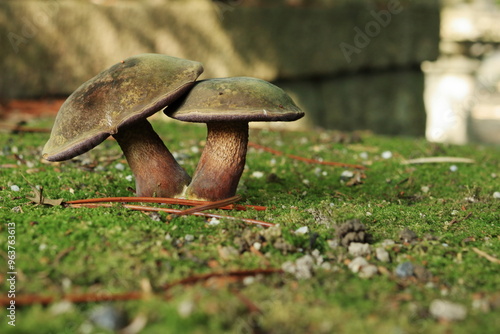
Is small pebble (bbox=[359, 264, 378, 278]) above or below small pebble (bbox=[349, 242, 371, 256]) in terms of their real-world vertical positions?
below

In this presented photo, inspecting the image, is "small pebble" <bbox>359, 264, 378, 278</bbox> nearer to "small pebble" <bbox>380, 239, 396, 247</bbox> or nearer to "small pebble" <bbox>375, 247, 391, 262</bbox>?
"small pebble" <bbox>375, 247, 391, 262</bbox>

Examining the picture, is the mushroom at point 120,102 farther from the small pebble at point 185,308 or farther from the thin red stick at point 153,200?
the small pebble at point 185,308

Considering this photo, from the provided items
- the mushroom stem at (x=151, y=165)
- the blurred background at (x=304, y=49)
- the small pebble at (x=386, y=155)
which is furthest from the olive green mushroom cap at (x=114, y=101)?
the blurred background at (x=304, y=49)

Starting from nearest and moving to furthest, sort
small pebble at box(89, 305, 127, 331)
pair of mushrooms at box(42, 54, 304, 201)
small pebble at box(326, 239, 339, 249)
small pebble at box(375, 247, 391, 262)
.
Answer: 1. small pebble at box(89, 305, 127, 331)
2. small pebble at box(375, 247, 391, 262)
3. small pebble at box(326, 239, 339, 249)
4. pair of mushrooms at box(42, 54, 304, 201)

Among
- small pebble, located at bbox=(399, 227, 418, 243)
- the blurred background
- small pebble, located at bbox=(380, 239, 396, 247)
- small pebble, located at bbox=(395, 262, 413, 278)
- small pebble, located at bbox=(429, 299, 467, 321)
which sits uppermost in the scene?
the blurred background

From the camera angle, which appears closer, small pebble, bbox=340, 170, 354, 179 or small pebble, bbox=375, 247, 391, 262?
small pebble, bbox=375, 247, 391, 262

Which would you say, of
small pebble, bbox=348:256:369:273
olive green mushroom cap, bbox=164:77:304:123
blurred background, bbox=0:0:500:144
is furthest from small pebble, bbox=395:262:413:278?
blurred background, bbox=0:0:500:144

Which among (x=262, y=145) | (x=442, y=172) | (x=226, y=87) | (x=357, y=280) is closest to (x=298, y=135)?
(x=262, y=145)
